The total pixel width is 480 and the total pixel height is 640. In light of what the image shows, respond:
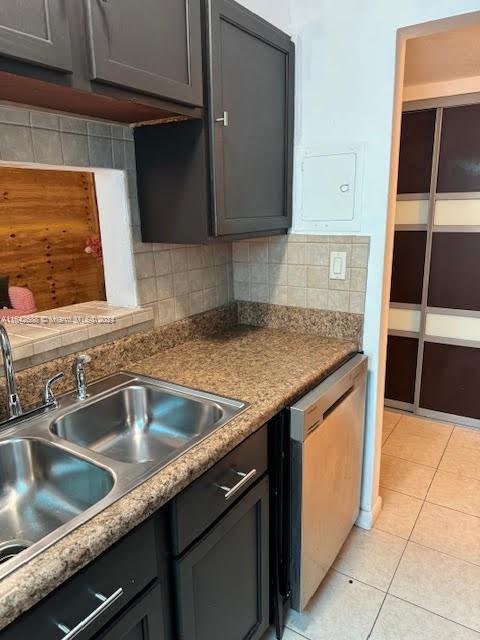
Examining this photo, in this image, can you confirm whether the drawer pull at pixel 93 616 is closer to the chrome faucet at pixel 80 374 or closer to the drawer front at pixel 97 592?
the drawer front at pixel 97 592

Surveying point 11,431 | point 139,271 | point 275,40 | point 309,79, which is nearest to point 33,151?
point 139,271

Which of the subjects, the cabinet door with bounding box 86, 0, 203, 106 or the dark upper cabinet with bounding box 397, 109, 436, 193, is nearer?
the cabinet door with bounding box 86, 0, 203, 106

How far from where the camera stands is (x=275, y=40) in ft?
5.22

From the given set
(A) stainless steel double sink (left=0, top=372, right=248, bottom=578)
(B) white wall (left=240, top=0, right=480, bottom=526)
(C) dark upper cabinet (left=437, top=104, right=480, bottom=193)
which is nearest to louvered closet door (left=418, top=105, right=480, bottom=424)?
(C) dark upper cabinet (left=437, top=104, right=480, bottom=193)

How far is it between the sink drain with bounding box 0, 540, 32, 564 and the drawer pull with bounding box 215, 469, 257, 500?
450 mm

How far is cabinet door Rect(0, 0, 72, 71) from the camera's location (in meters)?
0.84

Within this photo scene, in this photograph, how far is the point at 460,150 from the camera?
8.49ft

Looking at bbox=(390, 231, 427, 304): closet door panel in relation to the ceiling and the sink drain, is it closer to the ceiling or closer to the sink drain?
the ceiling

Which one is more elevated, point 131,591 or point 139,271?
point 139,271

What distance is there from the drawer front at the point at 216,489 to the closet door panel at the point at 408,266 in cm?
202

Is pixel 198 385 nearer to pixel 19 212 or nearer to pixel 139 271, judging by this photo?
pixel 139 271

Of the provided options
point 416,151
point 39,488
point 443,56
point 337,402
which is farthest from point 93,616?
point 416,151

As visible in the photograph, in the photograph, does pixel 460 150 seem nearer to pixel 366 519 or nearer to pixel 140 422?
pixel 366 519

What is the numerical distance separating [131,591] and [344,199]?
4.95 ft
